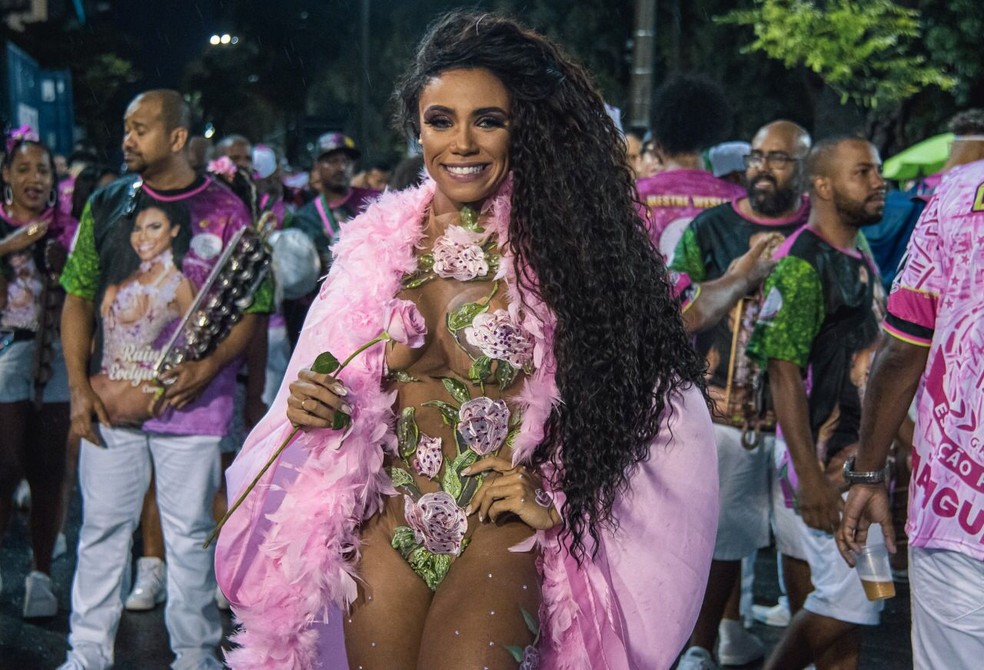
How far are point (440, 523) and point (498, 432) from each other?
262 millimetres

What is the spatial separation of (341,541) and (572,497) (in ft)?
1.88

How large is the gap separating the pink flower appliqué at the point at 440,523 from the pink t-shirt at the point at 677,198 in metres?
3.21

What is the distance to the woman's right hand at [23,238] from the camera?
654 cm

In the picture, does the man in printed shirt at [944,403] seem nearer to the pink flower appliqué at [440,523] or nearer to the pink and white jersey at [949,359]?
the pink and white jersey at [949,359]

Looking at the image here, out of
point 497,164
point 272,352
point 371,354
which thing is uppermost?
A: point 497,164

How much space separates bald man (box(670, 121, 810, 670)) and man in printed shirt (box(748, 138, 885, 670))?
28 cm

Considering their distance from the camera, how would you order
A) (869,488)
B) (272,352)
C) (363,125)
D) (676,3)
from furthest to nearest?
(363,125)
(676,3)
(272,352)
(869,488)

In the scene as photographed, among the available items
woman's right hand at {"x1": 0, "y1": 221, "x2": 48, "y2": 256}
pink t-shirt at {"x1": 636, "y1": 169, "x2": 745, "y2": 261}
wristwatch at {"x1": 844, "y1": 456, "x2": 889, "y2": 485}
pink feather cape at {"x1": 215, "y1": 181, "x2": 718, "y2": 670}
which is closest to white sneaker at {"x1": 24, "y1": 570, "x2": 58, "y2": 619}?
woman's right hand at {"x1": 0, "y1": 221, "x2": 48, "y2": 256}

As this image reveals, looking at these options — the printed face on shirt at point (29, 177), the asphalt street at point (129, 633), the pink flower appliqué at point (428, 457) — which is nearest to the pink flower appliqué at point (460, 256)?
the pink flower appliqué at point (428, 457)

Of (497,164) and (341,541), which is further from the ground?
(497,164)

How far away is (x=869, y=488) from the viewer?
12.0 ft

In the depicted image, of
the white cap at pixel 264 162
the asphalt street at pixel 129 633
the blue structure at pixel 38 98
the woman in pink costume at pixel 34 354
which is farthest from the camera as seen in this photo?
the blue structure at pixel 38 98

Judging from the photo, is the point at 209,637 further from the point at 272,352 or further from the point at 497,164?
the point at 272,352

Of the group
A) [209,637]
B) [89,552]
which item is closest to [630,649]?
[209,637]
